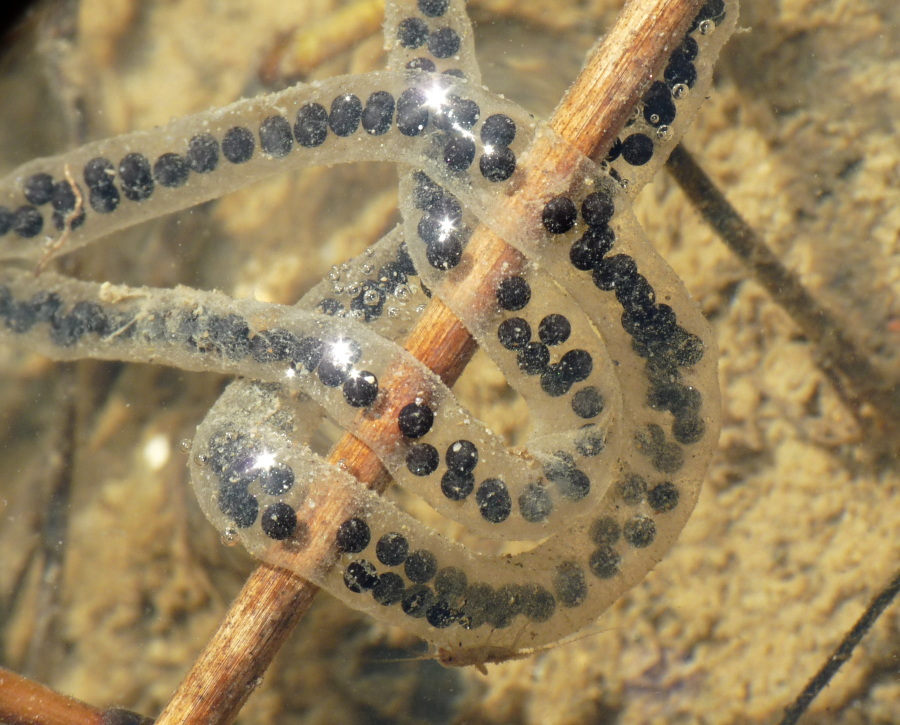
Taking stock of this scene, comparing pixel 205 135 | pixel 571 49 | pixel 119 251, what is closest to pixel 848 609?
pixel 571 49

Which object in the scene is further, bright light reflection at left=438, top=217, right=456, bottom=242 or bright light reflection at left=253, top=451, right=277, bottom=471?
bright light reflection at left=438, top=217, right=456, bottom=242

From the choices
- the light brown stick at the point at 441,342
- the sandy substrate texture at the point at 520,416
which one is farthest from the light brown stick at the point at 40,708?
the sandy substrate texture at the point at 520,416

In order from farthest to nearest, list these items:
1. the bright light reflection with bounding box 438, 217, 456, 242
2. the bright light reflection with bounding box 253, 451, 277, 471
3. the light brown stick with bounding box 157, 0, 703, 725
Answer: the bright light reflection with bounding box 438, 217, 456, 242 < the bright light reflection with bounding box 253, 451, 277, 471 < the light brown stick with bounding box 157, 0, 703, 725

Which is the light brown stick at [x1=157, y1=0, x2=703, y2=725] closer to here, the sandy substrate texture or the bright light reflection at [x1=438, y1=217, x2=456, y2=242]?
the bright light reflection at [x1=438, y1=217, x2=456, y2=242]

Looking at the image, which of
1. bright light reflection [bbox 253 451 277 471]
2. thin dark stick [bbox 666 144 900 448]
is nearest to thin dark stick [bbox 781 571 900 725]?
thin dark stick [bbox 666 144 900 448]

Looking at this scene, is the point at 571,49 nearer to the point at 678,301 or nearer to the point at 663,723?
the point at 678,301
